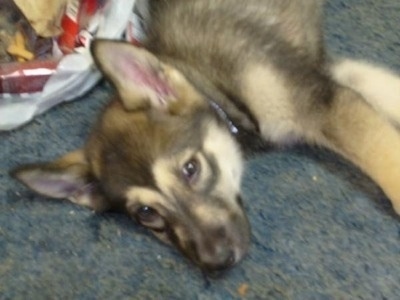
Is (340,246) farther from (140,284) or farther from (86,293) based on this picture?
(86,293)

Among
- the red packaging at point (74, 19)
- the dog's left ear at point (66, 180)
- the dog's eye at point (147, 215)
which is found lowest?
the dog's left ear at point (66, 180)

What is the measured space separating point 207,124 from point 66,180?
42cm

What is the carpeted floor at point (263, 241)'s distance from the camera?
79.5 inches

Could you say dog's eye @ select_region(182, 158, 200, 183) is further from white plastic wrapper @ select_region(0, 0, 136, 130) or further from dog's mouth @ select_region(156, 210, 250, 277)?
white plastic wrapper @ select_region(0, 0, 136, 130)

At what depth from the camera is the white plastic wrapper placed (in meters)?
2.41

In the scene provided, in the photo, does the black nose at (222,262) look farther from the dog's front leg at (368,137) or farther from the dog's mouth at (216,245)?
the dog's front leg at (368,137)

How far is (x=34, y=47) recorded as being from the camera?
8.28ft

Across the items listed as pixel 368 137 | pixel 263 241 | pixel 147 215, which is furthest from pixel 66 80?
pixel 368 137

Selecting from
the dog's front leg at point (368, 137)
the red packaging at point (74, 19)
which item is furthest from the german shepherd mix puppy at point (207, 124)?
the red packaging at point (74, 19)

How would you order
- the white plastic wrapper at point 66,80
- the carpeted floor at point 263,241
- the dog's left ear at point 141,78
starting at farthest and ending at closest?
1. the white plastic wrapper at point 66,80
2. the carpeted floor at point 263,241
3. the dog's left ear at point 141,78

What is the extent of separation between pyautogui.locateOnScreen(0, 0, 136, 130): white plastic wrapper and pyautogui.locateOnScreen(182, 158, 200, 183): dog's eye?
0.63 meters

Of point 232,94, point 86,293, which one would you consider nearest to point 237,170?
point 232,94

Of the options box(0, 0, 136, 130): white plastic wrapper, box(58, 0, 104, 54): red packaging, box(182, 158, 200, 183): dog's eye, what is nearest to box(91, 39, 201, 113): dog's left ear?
box(182, 158, 200, 183): dog's eye

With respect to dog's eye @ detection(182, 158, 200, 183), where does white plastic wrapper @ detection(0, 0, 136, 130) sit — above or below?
below
